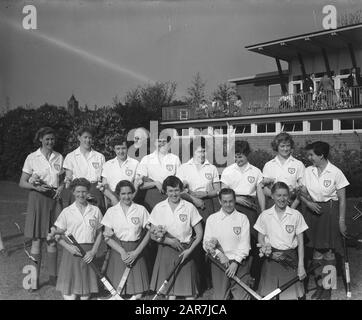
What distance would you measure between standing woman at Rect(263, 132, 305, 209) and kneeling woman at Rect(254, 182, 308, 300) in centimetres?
45

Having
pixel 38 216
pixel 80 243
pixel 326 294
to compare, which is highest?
pixel 38 216

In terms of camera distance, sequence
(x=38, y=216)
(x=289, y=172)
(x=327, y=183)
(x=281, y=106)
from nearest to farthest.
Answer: (x=327, y=183) → (x=289, y=172) → (x=38, y=216) → (x=281, y=106)

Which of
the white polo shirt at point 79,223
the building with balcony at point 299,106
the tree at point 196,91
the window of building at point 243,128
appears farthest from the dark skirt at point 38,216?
the window of building at point 243,128

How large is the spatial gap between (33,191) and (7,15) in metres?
2.04

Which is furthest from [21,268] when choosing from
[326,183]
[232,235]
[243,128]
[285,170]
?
[243,128]

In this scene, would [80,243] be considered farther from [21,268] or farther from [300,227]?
[300,227]

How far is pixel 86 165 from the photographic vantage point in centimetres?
446

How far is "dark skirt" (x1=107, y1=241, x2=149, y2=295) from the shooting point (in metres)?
3.80

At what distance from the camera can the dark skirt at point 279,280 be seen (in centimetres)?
364

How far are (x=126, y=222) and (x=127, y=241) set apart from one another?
0.19 metres

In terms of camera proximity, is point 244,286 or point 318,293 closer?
point 244,286

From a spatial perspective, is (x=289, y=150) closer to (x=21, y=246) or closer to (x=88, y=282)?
(x=88, y=282)

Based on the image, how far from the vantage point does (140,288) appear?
3.79 meters
